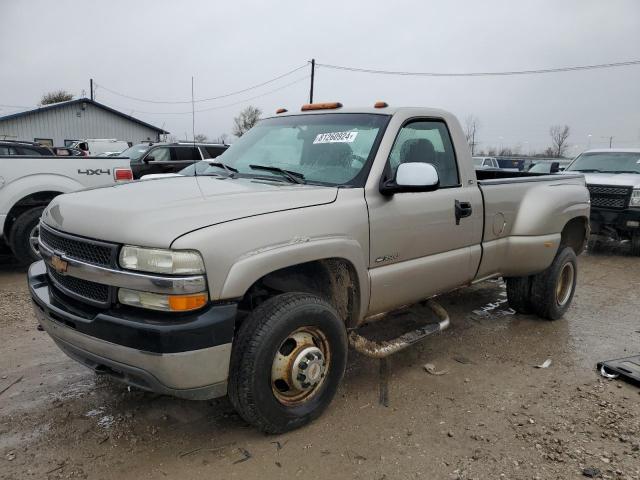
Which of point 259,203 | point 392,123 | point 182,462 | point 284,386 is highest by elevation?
point 392,123

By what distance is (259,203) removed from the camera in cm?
270

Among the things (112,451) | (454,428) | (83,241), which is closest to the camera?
(83,241)

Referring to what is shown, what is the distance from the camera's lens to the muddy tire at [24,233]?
6.13 meters

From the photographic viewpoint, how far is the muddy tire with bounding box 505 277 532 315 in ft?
16.2

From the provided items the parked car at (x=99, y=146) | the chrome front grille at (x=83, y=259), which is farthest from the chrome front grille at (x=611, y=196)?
the parked car at (x=99, y=146)

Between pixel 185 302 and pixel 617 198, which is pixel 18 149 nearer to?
pixel 185 302

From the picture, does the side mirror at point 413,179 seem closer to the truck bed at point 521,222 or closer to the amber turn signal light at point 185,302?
the truck bed at point 521,222

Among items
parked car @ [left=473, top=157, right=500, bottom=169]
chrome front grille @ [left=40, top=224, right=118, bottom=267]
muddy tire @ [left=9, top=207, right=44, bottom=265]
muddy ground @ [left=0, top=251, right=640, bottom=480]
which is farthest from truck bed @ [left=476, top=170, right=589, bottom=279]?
parked car @ [left=473, top=157, right=500, bottom=169]

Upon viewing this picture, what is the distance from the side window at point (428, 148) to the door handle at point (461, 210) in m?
0.18

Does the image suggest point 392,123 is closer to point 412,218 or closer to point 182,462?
point 412,218

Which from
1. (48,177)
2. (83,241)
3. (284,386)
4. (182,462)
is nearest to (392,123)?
(284,386)

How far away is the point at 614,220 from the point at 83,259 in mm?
8769

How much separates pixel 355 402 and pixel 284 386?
2.19ft

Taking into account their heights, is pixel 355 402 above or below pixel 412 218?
below
